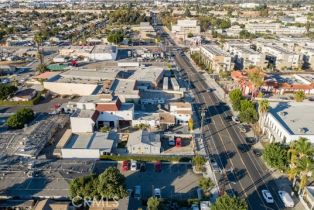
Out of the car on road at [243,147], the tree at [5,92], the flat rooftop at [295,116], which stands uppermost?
the tree at [5,92]

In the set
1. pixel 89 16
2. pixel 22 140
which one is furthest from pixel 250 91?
pixel 89 16

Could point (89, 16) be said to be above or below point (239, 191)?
above

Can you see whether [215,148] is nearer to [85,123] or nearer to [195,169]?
[195,169]

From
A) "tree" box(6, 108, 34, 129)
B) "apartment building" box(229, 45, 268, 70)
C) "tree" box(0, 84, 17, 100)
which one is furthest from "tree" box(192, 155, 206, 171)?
"apartment building" box(229, 45, 268, 70)

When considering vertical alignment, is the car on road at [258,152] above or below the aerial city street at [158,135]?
below

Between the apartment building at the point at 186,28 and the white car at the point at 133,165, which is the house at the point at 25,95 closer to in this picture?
the white car at the point at 133,165

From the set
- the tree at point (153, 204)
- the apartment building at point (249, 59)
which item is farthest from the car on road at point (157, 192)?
the apartment building at point (249, 59)

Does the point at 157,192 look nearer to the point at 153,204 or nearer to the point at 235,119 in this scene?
the point at 153,204
